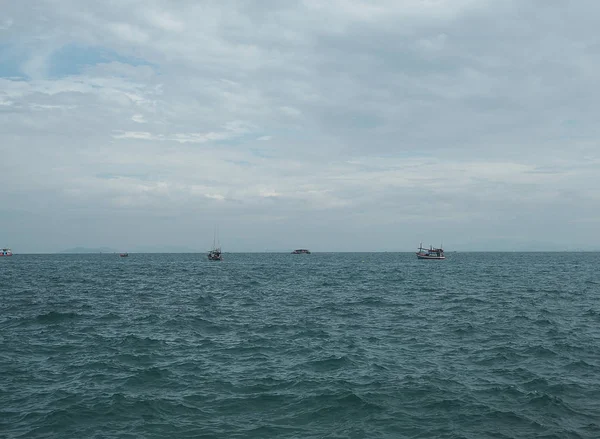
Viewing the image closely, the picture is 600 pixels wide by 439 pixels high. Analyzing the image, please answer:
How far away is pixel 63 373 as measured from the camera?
73.1 feet

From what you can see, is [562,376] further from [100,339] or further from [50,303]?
[50,303]

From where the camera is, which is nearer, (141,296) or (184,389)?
(184,389)

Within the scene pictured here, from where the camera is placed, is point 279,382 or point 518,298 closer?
point 279,382

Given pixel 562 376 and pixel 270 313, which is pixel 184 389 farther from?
pixel 270 313

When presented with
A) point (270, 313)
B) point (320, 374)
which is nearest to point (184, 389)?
point (320, 374)

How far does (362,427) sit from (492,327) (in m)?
20.5

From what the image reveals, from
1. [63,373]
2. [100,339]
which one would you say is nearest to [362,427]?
[63,373]

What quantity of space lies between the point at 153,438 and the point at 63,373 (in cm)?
962

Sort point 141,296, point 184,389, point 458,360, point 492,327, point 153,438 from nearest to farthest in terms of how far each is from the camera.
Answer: point 153,438 → point 184,389 → point 458,360 → point 492,327 → point 141,296

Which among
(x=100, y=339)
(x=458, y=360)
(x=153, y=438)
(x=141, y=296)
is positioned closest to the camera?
(x=153, y=438)

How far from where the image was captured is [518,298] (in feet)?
164

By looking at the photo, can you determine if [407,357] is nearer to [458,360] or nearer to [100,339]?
[458,360]

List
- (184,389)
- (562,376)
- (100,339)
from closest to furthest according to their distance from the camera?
(184,389), (562,376), (100,339)

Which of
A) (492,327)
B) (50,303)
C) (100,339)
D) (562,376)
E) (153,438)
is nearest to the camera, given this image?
(153,438)
